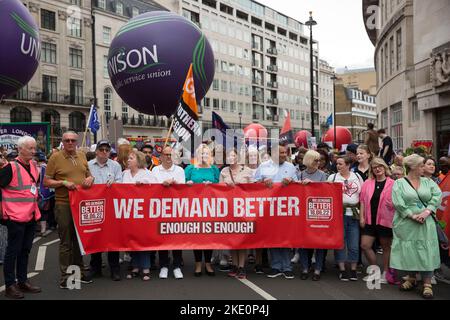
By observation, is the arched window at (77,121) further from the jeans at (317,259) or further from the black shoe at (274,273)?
the jeans at (317,259)

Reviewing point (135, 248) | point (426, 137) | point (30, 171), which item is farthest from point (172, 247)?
point (426, 137)

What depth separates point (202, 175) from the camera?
6.97m

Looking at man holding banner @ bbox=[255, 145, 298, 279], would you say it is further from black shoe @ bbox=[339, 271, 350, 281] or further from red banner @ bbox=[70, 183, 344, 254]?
black shoe @ bbox=[339, 271, 350, 281]

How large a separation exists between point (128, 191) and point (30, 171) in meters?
1.38

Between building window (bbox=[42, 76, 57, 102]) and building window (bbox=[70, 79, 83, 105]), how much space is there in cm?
188

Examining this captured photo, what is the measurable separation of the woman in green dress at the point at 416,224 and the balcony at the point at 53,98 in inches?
1635

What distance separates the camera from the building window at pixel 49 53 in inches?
1807

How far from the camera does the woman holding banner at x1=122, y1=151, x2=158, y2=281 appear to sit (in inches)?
267

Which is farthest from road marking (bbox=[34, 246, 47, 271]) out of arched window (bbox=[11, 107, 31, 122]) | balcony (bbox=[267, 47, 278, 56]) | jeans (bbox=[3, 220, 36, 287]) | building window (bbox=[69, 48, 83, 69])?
balcony (bbox=[267, 47, 278, 56])

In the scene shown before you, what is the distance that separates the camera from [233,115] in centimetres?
7294

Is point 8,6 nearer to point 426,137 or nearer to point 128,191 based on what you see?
point 128,191

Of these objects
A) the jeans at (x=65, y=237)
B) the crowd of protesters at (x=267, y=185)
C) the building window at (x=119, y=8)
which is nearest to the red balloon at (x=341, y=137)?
the crowd of protesters at (x=267, y=185)

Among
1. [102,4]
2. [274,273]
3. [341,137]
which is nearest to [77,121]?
[102,4]

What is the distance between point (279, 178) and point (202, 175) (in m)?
Answer: 1.17
